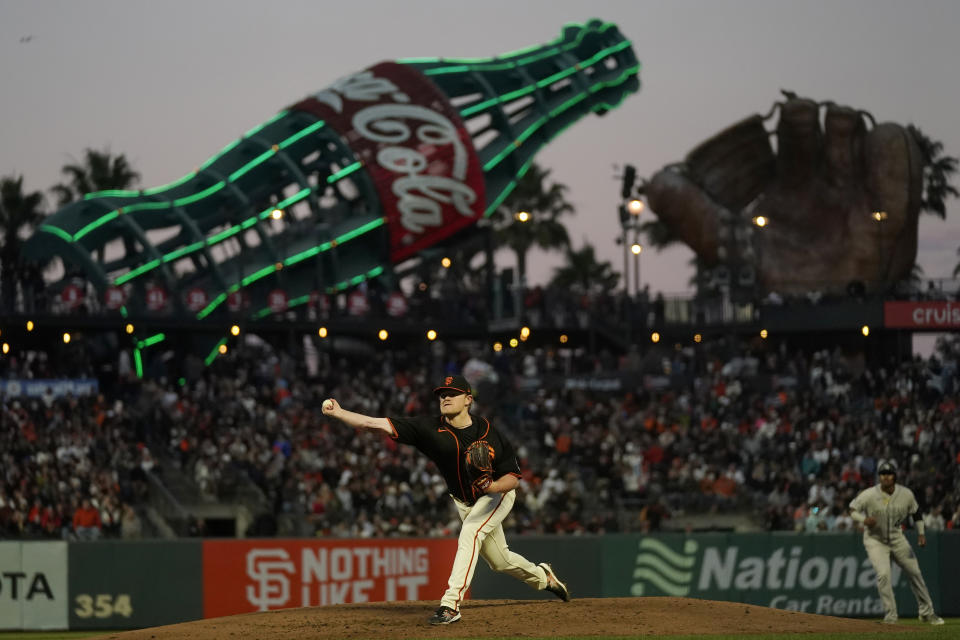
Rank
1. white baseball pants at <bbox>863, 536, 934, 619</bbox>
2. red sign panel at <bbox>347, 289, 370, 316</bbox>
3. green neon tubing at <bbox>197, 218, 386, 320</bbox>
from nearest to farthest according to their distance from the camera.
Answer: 1. white baseball pants at <bbox>863, 536, 934, 619</bbox>
2. green neon tubing at <bbox>197, 218, 386, 320</bbox>
3. red sign panel at <bbox>347, 289, 370, 316</bbox>

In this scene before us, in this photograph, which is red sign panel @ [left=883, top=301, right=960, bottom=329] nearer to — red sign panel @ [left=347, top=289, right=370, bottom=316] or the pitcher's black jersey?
red sign panel @ [left=347, top=289, right=370, bottom=316]

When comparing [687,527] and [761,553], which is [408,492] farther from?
[761,553]

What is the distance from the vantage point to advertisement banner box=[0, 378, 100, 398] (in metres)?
37.1

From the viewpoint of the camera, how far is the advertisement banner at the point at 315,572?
21.8 m

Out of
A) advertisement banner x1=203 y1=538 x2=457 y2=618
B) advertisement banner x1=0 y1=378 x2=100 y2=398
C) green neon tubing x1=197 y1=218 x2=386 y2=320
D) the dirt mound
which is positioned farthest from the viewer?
green neon tubing x1=197 y1=218 x2=386 y2=320

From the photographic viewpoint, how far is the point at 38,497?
3044cm

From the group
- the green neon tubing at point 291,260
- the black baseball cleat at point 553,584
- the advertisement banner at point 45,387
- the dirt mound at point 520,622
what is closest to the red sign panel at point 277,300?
the green neon tubing at point 291,260

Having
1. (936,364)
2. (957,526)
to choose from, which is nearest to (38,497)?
(957,526)

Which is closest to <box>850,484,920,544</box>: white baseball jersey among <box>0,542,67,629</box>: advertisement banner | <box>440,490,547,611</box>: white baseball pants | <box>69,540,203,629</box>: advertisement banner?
<box>440,490,547,611</box>: white baseball pants

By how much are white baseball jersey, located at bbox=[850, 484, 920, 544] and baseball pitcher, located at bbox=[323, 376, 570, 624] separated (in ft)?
20.8

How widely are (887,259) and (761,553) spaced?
27.8 m

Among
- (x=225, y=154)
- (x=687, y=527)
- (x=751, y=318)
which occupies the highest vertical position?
(x=225, y=154)

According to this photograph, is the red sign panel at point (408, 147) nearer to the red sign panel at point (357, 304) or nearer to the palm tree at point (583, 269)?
the red sign panel at point (357, 304)

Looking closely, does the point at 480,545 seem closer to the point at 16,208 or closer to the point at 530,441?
the point at 530,441
